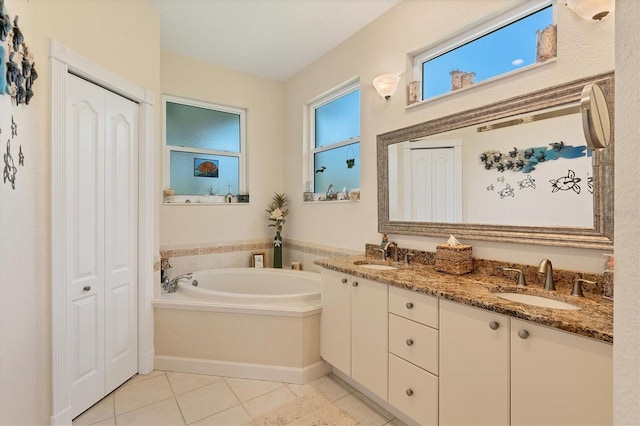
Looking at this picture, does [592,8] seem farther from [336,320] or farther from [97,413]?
[97,413]

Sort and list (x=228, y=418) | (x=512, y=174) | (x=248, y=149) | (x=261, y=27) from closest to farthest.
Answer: (x=512, y=174), (x=228, y=418), (x=261, y=27), (x=248, y=149)

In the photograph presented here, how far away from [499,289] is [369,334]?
2.68 feet

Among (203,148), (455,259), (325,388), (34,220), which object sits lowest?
(325,388)

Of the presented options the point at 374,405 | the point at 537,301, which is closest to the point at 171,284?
the point at 374,405

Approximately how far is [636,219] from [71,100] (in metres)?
2.55

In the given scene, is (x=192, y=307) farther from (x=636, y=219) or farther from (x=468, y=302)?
(x=636, y=219)

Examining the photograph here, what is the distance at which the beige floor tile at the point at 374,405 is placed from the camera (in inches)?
77.7

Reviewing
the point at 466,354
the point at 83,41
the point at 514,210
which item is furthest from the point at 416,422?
the point at 83,41

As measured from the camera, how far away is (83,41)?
1953 millimetres

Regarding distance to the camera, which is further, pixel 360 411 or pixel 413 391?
pixel 360 411

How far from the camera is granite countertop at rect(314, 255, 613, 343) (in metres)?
1.13

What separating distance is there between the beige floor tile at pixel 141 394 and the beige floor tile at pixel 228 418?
44 centimetres

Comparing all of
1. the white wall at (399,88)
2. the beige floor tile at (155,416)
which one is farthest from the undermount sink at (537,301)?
the beige floor tile at (155,416)

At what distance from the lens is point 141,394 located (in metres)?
2.20
